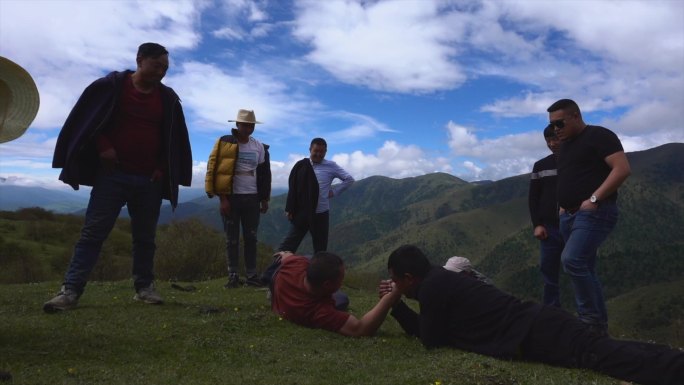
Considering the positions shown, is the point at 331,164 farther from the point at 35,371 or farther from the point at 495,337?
the point at 35,371

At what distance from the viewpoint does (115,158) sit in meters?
6.72

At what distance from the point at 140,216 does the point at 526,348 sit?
5.34m

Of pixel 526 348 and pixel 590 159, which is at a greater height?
pixel 590 159

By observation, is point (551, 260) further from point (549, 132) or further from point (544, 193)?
point (549, 132)

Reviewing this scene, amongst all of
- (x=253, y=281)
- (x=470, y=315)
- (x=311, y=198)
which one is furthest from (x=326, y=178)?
(x=470, y=315)

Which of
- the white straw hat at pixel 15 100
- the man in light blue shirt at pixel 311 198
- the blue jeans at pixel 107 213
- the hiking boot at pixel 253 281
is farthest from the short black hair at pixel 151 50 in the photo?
the hiking boot at pixel 253 281

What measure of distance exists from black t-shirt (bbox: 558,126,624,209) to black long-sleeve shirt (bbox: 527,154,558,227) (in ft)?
4.80

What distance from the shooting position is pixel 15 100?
15.5ft

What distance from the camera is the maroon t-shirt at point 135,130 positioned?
22.6 feet

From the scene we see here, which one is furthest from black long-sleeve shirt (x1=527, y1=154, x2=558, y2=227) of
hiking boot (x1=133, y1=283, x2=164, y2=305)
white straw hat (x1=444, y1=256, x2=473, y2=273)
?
hiking boot (x1=133, y1=283, x2=164, y2=305)

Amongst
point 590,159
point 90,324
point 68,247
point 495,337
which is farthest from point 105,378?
point 68,247

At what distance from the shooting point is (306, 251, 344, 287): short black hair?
612cm

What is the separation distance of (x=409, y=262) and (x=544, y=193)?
12.2 ft

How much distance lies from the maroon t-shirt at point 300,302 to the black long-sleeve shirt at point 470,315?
1251 mm
